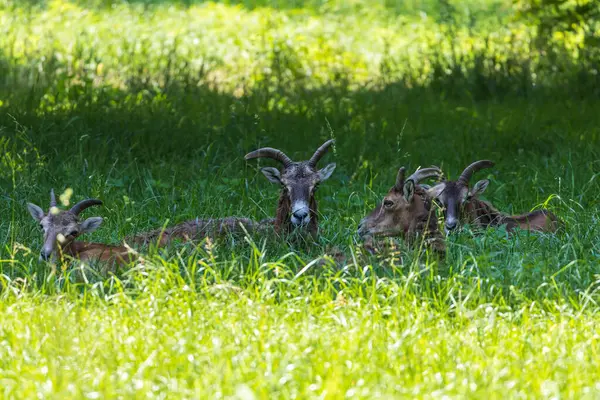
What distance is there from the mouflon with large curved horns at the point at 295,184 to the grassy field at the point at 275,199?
260 millimetres

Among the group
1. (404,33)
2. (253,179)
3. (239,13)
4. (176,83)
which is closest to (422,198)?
(253,179)

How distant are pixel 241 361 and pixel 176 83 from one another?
9.31 m

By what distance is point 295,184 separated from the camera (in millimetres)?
9555

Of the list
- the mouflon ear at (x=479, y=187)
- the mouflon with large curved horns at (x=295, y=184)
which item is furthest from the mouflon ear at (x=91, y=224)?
the mouflon ear at (x=479, y=187)

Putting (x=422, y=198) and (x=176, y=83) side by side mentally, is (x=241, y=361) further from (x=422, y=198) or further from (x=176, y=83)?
(x=176, y=83)

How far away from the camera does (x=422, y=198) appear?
9297 mm

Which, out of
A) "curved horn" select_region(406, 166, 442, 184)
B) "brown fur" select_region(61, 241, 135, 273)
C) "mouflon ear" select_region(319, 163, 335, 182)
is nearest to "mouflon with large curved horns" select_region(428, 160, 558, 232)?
"curved horn" select_region(406, 166, 442, 184)

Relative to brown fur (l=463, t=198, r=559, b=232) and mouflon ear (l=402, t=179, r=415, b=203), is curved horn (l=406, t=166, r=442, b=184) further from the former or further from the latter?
brown fur (l=463, t=198, r=559, b=232)

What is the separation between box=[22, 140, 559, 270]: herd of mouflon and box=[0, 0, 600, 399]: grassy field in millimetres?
217

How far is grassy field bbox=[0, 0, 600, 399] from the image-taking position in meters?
5.58

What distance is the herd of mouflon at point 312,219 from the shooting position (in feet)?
27.9

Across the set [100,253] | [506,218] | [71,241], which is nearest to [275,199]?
[506,218]

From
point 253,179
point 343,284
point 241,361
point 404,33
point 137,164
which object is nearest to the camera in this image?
point 241,361

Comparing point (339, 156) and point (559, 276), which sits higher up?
point (559, 276)
